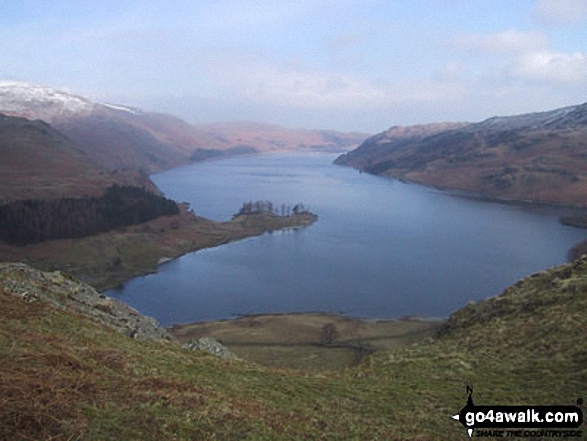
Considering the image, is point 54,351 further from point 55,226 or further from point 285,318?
point 55,226

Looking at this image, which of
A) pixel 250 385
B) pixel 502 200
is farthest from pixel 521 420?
pixel 502 200

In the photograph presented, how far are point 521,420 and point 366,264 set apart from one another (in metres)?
67.2

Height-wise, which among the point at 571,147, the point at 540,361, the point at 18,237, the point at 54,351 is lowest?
the point at 18,237

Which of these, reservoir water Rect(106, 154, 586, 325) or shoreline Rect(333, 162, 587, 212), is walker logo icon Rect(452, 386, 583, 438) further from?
shoreline Rect(333, 162, 587, 212)

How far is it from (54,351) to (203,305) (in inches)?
2134

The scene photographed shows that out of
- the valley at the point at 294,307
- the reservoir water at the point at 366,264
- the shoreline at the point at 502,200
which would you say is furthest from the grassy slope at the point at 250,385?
the shoreline at the point at 502,200

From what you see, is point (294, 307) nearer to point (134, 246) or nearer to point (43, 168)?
point (134, 246)

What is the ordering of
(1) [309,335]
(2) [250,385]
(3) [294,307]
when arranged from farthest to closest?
1. (3) [294,307]
2. (1) [309,335]
3. (2) [250,385]

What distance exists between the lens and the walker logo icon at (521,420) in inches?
305

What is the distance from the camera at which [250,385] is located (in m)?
9.57

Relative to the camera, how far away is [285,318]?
169ft

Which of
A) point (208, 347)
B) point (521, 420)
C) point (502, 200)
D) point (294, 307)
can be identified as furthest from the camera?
point (502, 200)

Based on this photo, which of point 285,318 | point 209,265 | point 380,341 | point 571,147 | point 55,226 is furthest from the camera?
point 571,147

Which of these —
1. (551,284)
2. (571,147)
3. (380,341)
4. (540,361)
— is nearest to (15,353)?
(540,361)
